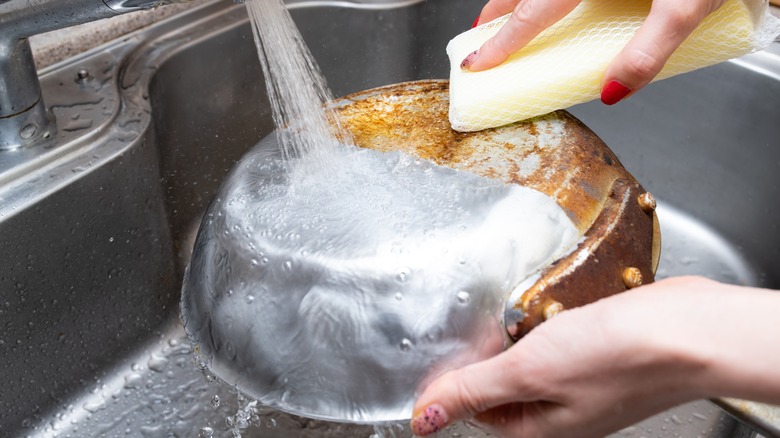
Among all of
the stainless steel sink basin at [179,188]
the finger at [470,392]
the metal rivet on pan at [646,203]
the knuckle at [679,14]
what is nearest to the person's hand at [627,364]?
the finger at [470,392]

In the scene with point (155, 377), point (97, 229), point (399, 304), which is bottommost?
point (155, 377)

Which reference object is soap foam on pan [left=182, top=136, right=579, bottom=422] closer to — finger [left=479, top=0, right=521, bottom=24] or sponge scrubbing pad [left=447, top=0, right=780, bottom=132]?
sponge scrubbing pad [left=447, top=0, right=780, bottom=132]

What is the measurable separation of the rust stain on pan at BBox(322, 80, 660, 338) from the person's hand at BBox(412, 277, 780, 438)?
0.14 feet

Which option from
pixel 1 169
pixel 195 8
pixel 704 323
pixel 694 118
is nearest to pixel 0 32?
pixel 1 169

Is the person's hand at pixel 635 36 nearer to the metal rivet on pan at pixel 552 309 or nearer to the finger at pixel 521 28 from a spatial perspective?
the finger at pixel 521 28

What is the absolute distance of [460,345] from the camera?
47 cm

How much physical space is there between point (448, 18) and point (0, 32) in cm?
67

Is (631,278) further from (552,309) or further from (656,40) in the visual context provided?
(656,40)

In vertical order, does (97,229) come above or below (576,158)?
below

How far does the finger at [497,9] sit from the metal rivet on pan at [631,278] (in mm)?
341

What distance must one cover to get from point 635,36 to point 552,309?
0.24m

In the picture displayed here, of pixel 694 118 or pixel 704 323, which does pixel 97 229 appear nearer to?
pixel 704 323

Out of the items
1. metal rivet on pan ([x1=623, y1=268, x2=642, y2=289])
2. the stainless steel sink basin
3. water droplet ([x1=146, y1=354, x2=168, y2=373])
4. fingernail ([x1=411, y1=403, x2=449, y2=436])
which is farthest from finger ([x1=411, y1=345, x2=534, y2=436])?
water droplet ([x1=146, y1=354, x2=168, y2=373])

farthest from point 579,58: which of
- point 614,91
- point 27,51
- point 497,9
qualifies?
point 27,51
